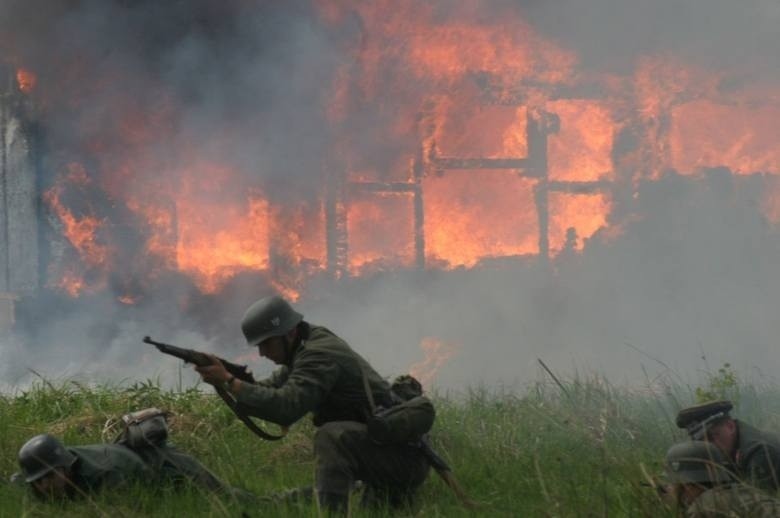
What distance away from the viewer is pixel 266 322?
7.68 m

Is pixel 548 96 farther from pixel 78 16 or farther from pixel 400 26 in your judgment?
pixel 78 16

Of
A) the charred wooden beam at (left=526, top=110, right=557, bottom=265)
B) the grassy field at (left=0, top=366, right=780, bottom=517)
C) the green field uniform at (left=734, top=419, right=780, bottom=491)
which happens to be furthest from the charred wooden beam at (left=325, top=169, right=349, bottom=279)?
the green field uniform at (left=734, top=419, right=780, bottom=491)

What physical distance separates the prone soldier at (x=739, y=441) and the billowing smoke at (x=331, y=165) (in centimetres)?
1003

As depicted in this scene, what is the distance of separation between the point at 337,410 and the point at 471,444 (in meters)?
2.27

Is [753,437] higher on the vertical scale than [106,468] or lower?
higher

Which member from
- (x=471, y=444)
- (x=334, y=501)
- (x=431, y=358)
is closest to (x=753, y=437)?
(x=334, y=501)

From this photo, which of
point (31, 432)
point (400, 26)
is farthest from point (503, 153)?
point (31, 432)

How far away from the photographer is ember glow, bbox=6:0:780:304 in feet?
58.1

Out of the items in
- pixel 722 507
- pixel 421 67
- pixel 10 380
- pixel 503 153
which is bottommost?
pixel 10 380

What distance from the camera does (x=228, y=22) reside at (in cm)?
1806

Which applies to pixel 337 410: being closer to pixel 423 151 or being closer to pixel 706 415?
pixel 706 415

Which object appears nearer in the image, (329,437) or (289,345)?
(329,437)

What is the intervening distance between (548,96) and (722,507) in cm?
1266

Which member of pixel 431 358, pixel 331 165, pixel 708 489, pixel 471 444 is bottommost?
pixel 431 358
